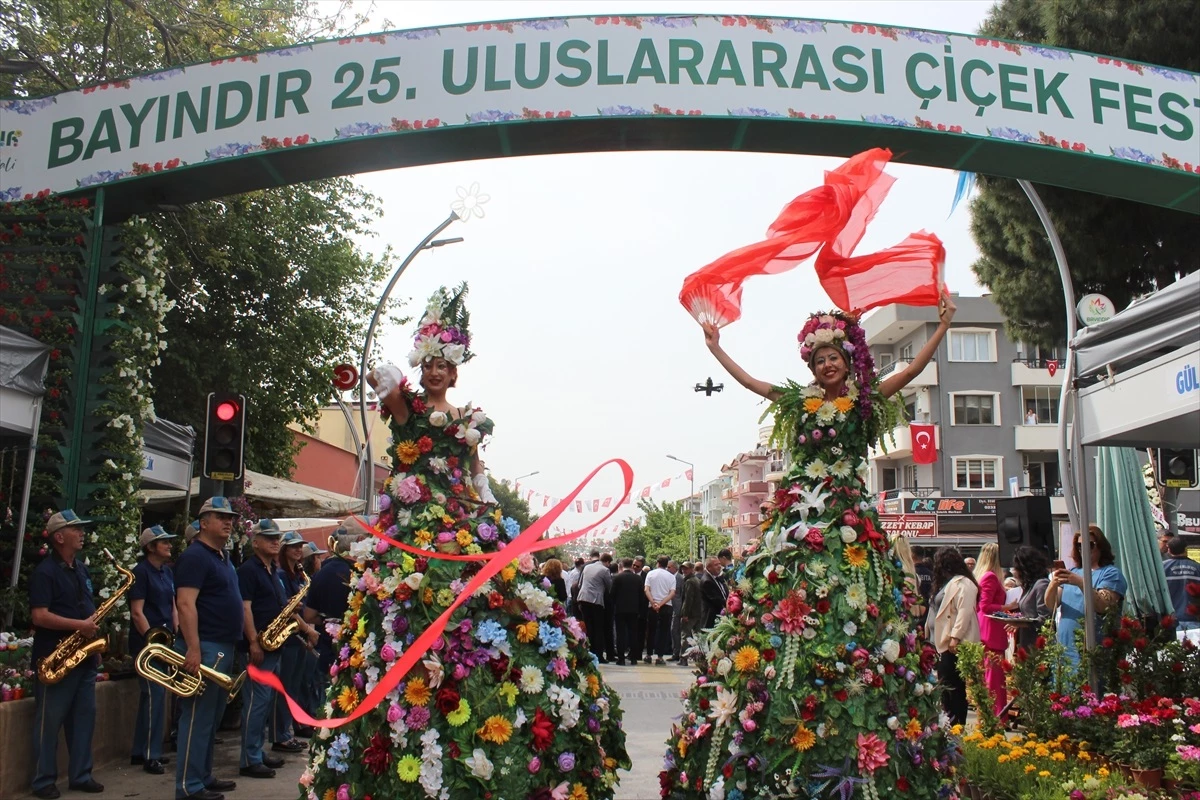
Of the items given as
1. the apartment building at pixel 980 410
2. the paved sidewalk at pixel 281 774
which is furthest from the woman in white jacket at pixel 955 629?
the apartment building at pixel 980 410

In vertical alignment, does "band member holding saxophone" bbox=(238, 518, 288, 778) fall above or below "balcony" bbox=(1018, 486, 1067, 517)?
below

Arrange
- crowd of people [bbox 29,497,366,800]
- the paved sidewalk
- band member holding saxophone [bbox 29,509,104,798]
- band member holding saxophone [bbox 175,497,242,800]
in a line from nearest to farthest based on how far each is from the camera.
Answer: band member holding saxophone [bbox 175,497,242,800] → crowd of people [bbox 29,497,366,800] → band member holding saxophone [bbox 29,509,104,798] → the paved sidewalk

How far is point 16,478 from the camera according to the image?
8.70m

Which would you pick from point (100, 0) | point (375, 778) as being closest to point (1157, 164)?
point (375, 778)

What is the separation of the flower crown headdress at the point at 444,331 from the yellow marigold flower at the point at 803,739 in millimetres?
2249

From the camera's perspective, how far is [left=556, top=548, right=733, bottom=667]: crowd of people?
16891 mm

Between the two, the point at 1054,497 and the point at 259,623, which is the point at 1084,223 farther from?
the point at 1054,497

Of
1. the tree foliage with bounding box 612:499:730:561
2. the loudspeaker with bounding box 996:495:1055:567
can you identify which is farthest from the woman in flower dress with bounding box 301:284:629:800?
the tree foliage with bounding box 612:499:730:561

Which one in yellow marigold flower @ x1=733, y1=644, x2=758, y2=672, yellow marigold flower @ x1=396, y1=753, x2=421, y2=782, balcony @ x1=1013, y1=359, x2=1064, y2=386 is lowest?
yellow marigold flower @ x1=396, y1=753, x2=421, y2=782

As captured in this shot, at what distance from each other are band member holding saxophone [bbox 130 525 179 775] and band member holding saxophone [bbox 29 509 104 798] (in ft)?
1.88

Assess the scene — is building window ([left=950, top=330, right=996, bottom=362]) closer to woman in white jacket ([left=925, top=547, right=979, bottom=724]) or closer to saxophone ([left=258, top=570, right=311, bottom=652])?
woman in white jacket ([left=925, top=547, right=979, bottom=724])

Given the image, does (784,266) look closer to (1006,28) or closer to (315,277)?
(1006,28)

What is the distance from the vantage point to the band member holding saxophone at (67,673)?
262 inches

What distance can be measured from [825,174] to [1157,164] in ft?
14.2
